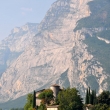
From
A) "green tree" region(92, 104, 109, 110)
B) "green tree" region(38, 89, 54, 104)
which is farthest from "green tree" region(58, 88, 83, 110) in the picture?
"green tree" region(38, 89, 54, 104)

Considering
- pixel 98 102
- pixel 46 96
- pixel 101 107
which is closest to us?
pixel 101 107

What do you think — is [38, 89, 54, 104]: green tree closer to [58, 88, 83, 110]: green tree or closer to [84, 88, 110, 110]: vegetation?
[58, 88, 83, 110]: green tree

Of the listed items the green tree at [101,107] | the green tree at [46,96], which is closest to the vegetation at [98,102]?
the green tree at [101,107]

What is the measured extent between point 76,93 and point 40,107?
37.3ft

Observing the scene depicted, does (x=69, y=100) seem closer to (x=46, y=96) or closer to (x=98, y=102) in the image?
(x=98, y=102)

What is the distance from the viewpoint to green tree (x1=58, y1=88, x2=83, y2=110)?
410ft

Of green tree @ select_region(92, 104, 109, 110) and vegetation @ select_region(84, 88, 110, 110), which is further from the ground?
vegetation @ select_region(84, 88, 110, 110)

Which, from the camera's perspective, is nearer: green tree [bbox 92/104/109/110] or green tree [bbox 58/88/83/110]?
green tree [bbox 92/104/109/110]

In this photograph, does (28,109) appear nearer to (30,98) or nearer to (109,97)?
(30,98)

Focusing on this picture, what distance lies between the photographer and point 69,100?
416 ft

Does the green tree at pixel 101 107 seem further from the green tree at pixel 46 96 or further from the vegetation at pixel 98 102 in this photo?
the green tree at pixel 46 96

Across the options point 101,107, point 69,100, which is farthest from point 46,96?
point 101,107

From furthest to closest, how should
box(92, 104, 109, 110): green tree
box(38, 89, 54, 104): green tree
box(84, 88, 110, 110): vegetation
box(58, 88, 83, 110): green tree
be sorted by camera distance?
box(38, 89, 54, 104): green tree < box(84, 88, 110, 110): vegetation < box(58, 88, 83, 110): green tree < box(92, 104, 109, 110): green tree

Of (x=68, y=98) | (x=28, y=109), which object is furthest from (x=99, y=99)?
(x=28, y=109)
